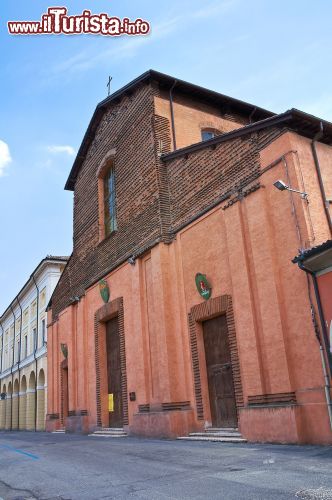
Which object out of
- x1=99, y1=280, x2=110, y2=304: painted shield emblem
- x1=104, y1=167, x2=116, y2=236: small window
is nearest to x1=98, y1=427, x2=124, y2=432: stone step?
x1=99, y1=280, x2=110, y2=304: painted shield emblem

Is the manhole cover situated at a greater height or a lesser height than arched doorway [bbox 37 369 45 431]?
lesser

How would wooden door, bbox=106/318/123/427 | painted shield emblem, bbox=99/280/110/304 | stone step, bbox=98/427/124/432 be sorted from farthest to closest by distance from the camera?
painted shield emblem, bbox=99/280/110/304 < wooden door, bbox=106/318/123/427 < stone step, bbox=98/427/124/432

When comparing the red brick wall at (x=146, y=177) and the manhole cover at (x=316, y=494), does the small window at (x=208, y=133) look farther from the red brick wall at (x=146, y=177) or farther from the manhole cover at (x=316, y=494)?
the manhole cover at (x=316, y=494)

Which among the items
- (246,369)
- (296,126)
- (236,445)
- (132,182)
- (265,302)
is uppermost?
(132,182)

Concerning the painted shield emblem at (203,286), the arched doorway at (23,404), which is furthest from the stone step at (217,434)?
the arched doorway at (23,404)

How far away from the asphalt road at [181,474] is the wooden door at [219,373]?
5.44 ft

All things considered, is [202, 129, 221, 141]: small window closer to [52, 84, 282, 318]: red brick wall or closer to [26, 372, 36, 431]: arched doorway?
[52, 84, 282, 318]: red brick wall

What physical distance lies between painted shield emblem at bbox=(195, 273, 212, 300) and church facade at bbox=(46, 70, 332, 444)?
3 centimetres

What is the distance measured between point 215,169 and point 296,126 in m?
2.58

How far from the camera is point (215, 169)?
470 inches

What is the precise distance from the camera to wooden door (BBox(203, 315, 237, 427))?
11.0m

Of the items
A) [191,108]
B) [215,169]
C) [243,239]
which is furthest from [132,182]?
[243,239]

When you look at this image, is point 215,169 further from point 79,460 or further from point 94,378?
point 94,378

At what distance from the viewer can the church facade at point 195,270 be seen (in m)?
9.22
